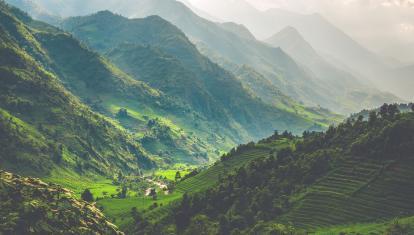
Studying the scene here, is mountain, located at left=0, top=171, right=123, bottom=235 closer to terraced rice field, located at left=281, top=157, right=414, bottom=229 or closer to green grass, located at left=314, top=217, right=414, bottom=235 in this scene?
terraced rice field, located at left=281, top=157, right=414, bottom=229

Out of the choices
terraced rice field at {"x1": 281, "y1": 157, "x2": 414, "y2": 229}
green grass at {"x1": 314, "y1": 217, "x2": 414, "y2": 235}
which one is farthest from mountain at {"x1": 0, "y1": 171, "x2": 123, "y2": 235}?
green grass at {"x1": 314, "y1": 217, "x2": 414, "y2": 235}

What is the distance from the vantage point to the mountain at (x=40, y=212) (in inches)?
6235

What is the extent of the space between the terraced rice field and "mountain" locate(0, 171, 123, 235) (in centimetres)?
7353

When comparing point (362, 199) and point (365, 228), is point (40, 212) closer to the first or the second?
point (365, 228)

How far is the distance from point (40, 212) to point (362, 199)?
112265 millimetres

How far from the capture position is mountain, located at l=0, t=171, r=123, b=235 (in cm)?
15838

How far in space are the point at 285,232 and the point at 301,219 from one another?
23.1 m

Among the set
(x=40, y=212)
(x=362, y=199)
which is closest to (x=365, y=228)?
(x=362, y=199)

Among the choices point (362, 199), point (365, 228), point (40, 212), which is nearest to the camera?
point (365, 228)

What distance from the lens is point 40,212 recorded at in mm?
167500

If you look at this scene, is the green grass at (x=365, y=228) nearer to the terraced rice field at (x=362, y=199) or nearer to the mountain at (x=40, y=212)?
the terraced rice field at (x=362, y=199)

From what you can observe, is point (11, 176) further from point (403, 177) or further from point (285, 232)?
point (403, 177)

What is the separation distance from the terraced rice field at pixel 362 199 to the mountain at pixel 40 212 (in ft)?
241

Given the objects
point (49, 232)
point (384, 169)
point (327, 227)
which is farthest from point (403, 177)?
point (49, 232)
